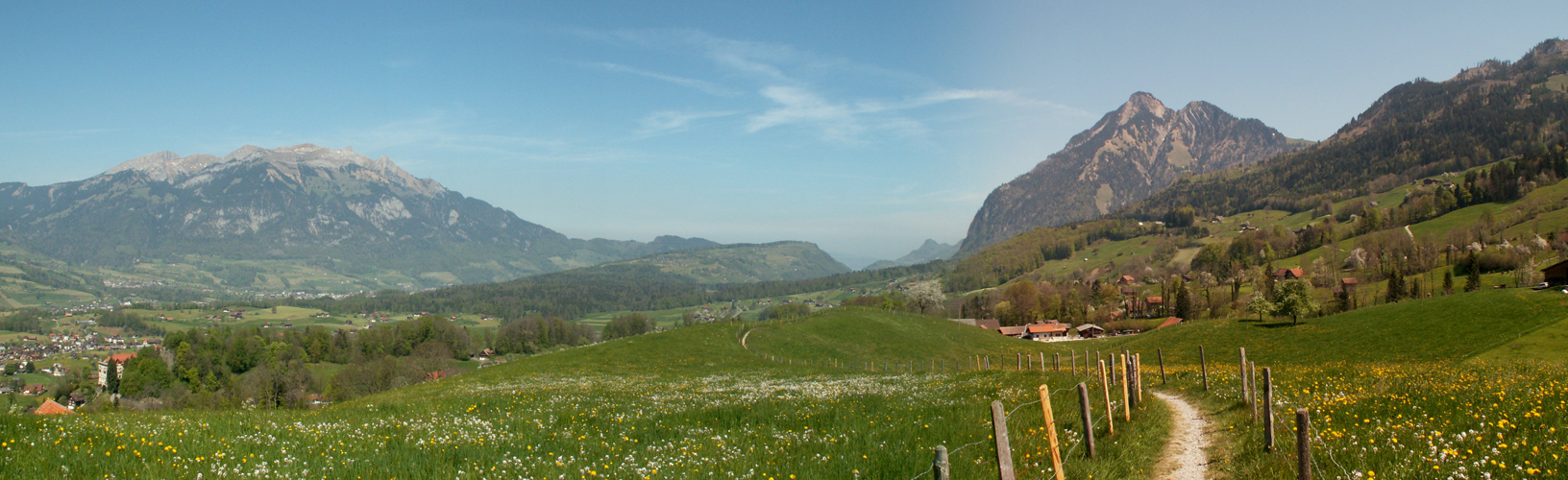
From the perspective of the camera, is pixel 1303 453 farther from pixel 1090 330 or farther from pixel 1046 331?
pixel 1090 330

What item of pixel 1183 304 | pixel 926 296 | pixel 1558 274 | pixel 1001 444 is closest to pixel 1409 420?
pixel 1001 444

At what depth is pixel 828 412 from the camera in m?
15.7

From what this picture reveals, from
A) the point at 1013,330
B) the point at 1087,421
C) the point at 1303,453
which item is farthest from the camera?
the point at 1013,330

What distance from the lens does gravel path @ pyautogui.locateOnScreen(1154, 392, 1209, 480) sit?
11.7 metres

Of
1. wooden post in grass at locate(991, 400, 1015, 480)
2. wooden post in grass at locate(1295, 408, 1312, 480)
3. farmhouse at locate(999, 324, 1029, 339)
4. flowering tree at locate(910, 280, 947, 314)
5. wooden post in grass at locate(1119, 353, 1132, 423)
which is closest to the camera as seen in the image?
wooden post in grass at locate(991, 400, 1015, 480)

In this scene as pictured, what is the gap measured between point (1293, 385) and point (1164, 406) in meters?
4.45

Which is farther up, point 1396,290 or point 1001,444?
point 1001,444

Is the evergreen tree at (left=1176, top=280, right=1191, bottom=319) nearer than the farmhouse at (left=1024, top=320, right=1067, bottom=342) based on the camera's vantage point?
Yes

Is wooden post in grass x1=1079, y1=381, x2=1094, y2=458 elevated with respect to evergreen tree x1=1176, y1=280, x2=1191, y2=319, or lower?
elevated

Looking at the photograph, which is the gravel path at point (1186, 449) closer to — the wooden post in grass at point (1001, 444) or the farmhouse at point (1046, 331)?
the wooden post in grass at point (1001, 444)

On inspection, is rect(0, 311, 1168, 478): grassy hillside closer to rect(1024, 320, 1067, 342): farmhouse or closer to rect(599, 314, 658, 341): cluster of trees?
rect(1024, 320, 1067, 342): farmhouse

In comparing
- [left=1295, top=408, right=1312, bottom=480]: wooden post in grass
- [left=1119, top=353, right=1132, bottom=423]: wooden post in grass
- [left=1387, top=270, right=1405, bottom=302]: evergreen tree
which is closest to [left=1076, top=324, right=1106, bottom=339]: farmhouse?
[left=1387, top=270, right=1405, bottom=302]: evergreen tree

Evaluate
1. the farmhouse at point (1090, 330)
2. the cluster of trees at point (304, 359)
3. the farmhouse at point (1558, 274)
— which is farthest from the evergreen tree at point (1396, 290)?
the cluster of trees at point (304, 359)

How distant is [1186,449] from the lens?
1364cm
